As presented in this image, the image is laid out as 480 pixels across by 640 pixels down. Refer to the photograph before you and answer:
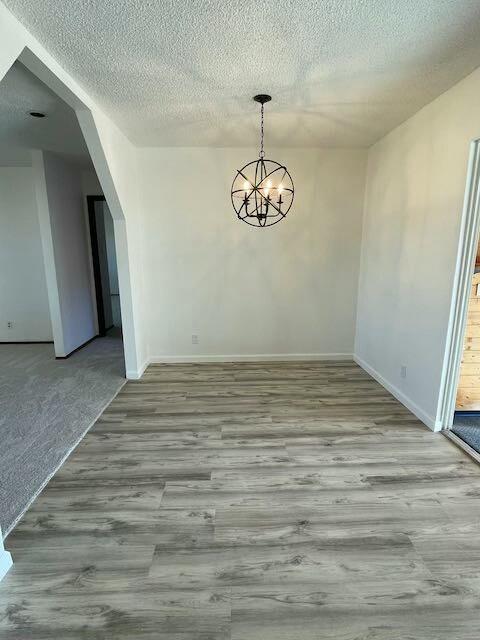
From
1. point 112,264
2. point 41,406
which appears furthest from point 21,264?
point 112,264

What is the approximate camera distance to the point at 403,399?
3.17 metres

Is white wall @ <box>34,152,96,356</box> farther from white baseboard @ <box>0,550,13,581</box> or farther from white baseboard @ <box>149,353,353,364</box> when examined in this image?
white baseboard @ <box>0,550,13,581</box>

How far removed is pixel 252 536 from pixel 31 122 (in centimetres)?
390

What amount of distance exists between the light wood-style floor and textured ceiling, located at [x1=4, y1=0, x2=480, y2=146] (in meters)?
2.65

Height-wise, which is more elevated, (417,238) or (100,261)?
(417,238)

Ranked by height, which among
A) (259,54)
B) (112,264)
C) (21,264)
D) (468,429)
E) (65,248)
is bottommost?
(468,429)

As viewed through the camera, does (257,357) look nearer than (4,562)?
No

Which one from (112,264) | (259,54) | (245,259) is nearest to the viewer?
(259,54)

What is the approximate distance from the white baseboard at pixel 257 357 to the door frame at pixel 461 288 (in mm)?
1762

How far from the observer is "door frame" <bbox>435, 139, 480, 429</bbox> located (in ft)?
7.63

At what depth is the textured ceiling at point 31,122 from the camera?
2.33 meters

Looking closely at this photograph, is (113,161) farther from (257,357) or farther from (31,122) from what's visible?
(257,357)

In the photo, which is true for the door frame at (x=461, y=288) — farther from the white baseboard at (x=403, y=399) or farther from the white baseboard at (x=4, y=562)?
the white baseboard at (x=4, y=562)

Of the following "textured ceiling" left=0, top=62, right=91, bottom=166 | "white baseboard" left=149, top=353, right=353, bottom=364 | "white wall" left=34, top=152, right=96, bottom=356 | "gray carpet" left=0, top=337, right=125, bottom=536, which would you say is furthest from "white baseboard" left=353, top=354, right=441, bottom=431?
"white wall" left=34, top=152, right=96, bottom=356
